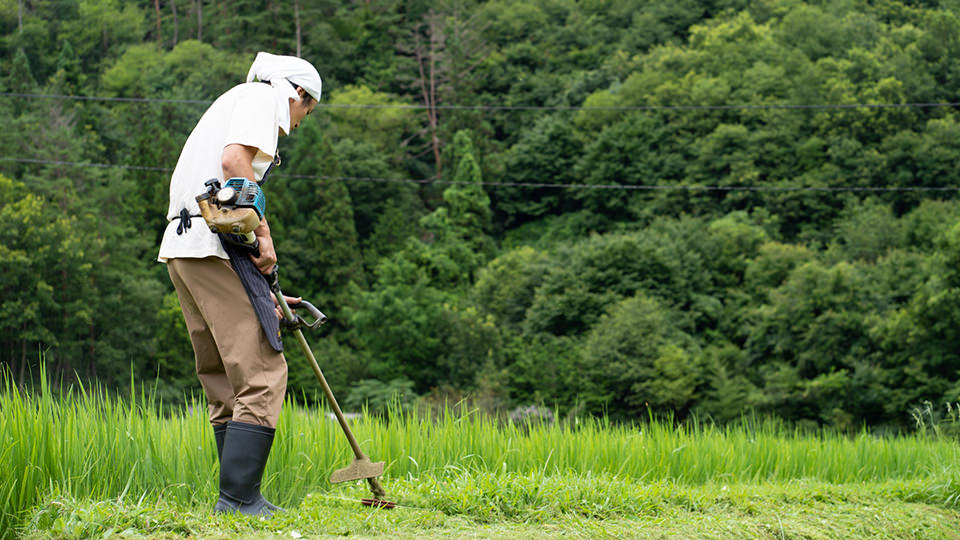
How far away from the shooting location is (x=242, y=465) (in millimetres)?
3242

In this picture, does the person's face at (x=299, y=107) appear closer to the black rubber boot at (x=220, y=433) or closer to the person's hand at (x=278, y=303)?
the person's hand at (x=278, y=303)

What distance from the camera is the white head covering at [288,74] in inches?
137

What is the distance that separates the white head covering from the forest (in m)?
22.6

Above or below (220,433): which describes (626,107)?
above

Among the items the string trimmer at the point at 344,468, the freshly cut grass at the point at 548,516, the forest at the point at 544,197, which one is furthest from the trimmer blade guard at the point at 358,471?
the forest at the point at 544,197

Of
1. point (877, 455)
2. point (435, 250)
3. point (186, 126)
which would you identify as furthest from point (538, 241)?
Result: point (877, 455)

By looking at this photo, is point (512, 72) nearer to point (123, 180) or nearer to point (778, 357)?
point (123, 180)

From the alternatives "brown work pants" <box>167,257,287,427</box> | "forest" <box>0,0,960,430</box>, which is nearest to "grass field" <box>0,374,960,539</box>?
"brown work pants" <box>167,257,287,427</box>

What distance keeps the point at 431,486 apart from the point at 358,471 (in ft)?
1.19

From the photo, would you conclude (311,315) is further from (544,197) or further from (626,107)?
(544,197)

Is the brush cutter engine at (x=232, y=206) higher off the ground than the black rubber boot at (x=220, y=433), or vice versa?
the brush cutter engine at (x=232, y=206)

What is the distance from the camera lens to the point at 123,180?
4294 centimetres

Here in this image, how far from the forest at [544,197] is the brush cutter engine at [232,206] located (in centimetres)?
2290

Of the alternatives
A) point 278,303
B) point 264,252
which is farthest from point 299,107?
point 278,303
